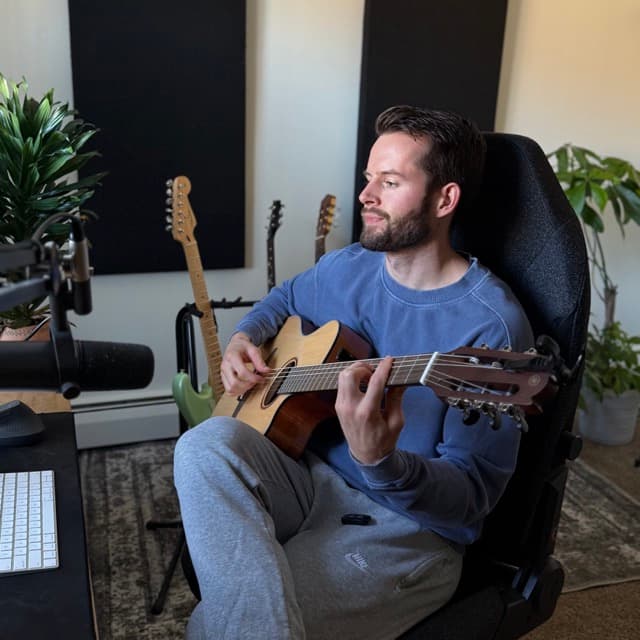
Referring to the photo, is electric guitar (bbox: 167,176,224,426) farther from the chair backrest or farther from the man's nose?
the chair backrest

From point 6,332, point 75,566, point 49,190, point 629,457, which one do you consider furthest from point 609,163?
point 75,566

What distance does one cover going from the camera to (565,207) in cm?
119

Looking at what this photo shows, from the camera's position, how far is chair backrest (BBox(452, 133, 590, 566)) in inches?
44.8

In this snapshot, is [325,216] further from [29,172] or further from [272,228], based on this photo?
[29,172]

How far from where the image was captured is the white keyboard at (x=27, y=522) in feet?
2.87

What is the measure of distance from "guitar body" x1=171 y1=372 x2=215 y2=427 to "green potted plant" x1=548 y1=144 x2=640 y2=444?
146cm

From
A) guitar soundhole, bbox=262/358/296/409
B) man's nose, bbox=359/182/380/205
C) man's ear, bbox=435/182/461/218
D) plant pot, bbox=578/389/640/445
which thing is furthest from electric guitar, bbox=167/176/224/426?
plant pot, bbox=578/389/640/445

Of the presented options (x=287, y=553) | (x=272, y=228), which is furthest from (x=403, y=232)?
(x=272, y=228)

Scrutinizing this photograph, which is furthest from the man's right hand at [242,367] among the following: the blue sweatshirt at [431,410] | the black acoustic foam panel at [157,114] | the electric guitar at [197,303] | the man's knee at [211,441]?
the black acoustic foam panel at [157,114]

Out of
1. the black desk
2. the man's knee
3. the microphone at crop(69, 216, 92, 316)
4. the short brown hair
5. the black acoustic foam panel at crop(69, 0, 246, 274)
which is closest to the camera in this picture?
the microphone at crop(69, 216, 92, 316)

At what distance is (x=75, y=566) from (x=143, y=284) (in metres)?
1.67

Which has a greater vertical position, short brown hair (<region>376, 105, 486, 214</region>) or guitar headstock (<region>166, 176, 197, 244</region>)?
short brown hair (<region>376, 105, 486, 214</region>)

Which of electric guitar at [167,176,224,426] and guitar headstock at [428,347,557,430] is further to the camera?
electric guitar at [167,176,224,426]

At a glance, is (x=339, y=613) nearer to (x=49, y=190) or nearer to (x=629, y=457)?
(x=49, y=190)
